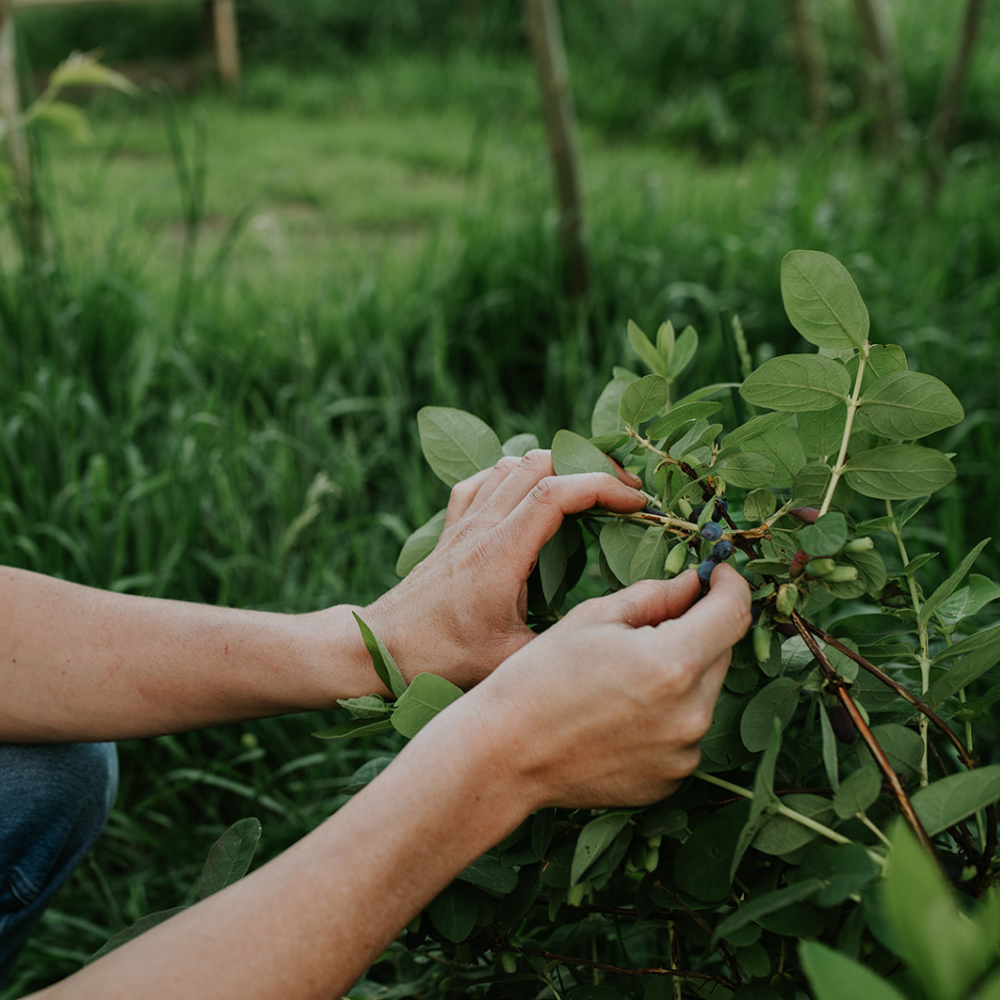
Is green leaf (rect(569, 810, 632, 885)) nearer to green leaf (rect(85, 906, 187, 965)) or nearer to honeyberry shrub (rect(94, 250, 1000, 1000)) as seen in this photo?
honeyberry shrub (rect(94, 250, 1000, 1000))

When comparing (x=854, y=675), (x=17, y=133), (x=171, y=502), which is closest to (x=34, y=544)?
(x=171, y=502)

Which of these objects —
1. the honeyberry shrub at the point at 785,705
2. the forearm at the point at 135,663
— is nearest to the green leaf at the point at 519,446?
the honeyberry shrub at the point at 785,705

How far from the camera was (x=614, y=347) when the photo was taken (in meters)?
2.34

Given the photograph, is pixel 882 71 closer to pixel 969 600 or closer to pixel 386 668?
pixel 969 600

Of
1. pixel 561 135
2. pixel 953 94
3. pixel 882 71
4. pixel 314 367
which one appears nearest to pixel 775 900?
pixel 314 367

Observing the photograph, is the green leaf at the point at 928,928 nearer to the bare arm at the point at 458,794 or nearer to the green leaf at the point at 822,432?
the bare arm at the point at 458,794

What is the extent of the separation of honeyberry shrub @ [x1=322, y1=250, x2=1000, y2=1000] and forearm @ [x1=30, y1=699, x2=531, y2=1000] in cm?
9

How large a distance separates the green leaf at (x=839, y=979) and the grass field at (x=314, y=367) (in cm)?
90

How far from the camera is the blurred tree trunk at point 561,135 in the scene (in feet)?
7.73

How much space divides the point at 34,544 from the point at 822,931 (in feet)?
5.14

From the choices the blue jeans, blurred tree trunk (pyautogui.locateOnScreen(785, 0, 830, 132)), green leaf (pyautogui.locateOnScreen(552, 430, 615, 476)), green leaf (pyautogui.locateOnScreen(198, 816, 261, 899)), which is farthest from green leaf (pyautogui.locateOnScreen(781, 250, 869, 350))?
blurred tree trunk (pyautogui.locateOnScreen(785, 0, 830, 132))

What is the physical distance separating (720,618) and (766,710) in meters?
0.11

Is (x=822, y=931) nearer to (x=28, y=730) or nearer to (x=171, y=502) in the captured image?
(x=28, y=730)

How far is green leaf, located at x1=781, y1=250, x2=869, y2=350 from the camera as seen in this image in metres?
0.77
